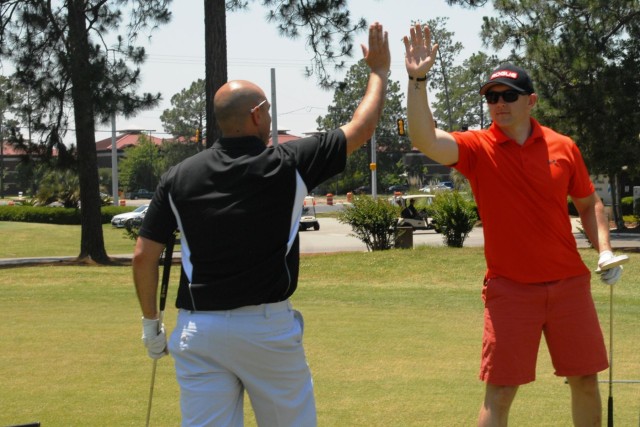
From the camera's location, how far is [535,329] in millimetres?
5145

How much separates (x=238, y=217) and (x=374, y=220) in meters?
20.9

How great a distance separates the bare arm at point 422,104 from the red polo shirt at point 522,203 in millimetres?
116

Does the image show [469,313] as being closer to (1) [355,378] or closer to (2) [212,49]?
(1) [355,378]

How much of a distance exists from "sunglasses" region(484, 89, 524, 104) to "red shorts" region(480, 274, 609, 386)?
0.93m

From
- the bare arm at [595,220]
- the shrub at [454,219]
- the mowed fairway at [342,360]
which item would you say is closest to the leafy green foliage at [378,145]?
the shrub at [454,219]

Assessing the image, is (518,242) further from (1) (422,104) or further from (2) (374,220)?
(2) (374,220)

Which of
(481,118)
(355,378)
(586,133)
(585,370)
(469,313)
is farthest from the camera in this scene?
(481,118)

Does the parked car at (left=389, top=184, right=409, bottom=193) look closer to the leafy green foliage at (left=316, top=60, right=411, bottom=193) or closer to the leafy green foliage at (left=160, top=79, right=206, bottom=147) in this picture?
the leafy green foliage at (left=316, top=60, right=411, bottom=193)

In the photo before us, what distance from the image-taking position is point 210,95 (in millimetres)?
22922

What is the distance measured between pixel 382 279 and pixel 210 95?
20.7 feet

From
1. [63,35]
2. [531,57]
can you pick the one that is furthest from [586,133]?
[63,35]

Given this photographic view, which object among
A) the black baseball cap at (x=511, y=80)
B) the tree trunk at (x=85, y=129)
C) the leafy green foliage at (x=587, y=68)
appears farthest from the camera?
the leafy green foliage at (x=587, y=68)

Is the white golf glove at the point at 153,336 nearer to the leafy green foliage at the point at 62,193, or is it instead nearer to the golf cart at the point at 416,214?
the golf cart at the point at 416,214

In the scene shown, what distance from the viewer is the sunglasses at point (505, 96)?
5250 mm
